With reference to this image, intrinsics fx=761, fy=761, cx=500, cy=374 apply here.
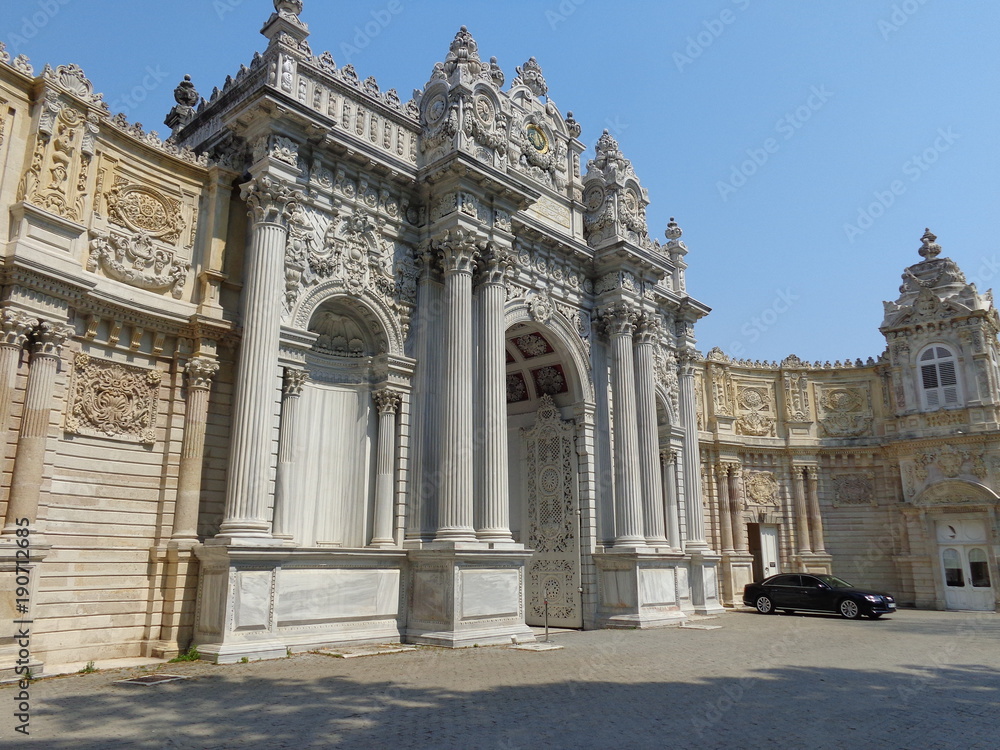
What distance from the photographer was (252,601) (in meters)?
12.8

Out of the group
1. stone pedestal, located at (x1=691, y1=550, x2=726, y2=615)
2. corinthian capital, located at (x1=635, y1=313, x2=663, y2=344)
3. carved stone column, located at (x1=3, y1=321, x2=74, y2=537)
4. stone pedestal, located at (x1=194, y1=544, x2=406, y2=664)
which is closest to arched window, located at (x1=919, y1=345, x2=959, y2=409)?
stone pedestal, located at (x1=691, y1=550, x2=726, y2=615)

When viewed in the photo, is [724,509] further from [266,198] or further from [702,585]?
[266,198]

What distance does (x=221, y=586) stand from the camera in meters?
12.8

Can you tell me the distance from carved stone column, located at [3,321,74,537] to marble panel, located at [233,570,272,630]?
327 cm

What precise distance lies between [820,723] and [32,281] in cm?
1258

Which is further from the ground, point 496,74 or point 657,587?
point 496,74

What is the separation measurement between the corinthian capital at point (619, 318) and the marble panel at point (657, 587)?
6826 millimetres

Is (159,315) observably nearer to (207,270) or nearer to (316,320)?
(207,270)

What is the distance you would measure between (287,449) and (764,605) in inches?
749

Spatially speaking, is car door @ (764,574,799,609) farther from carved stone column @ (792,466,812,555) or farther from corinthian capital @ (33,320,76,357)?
corinthian capital @ (33,320,76,357)

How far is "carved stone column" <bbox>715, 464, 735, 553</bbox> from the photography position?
32.8 meters

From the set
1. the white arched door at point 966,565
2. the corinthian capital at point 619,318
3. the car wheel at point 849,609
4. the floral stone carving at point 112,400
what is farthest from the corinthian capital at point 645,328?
the white arched door at point 966,565

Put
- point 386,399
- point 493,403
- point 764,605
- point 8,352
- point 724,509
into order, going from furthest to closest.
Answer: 1. point 724,509
2. point 764,605
3. point 493,403
4. point 386,399
5. point 8,352

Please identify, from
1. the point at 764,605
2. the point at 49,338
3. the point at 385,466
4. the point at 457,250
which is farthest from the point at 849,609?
the point at 49,338
